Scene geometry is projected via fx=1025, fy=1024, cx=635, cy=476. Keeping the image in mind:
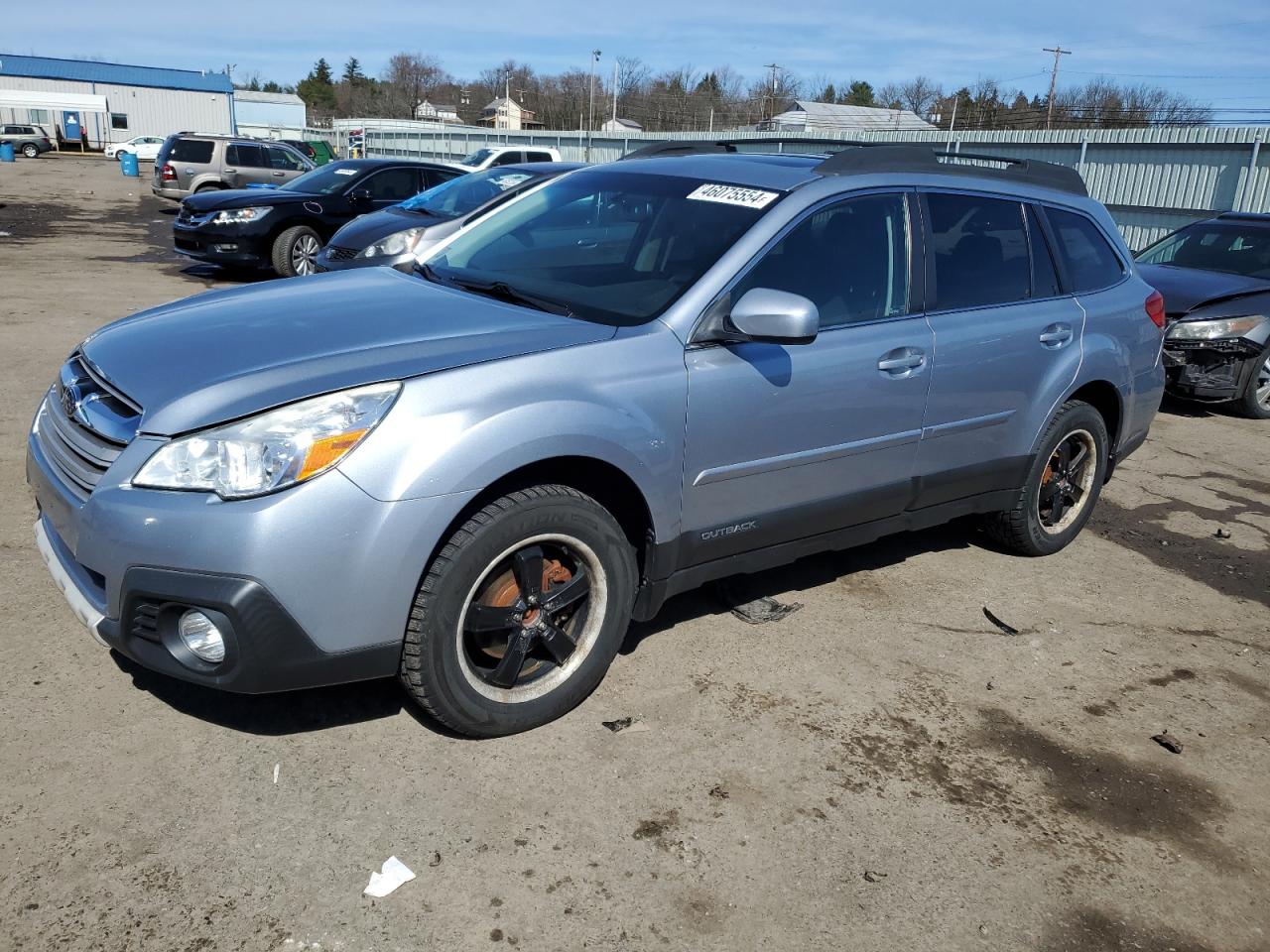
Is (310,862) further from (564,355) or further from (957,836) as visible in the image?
(957,836)

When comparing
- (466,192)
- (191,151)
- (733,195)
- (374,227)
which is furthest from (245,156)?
(733,195)

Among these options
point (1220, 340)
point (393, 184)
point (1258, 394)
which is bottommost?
point (1258, 394)

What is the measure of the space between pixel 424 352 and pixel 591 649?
1.12 m

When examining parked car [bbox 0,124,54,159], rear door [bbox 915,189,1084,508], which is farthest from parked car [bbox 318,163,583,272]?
parked car [bbox 0,124,54,159]

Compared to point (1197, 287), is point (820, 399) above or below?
above

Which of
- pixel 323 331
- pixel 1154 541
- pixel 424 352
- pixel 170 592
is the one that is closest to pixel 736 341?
pixel 424 352

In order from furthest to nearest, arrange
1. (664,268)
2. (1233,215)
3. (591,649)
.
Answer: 1. (1233,215)
2. (664,268)
3. (591,649)

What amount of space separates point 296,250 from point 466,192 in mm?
2438

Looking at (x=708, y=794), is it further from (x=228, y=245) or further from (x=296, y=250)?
(x=228, y=245)

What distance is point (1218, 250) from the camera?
962 cm

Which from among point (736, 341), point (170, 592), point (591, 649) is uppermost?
point (736, 341)

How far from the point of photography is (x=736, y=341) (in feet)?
11.6

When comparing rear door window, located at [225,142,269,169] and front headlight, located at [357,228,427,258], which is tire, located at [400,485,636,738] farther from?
rear door window, located at [225,142,269,169]

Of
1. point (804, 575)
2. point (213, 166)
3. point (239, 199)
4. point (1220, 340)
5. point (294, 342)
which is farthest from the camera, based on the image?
point (213, 166)
